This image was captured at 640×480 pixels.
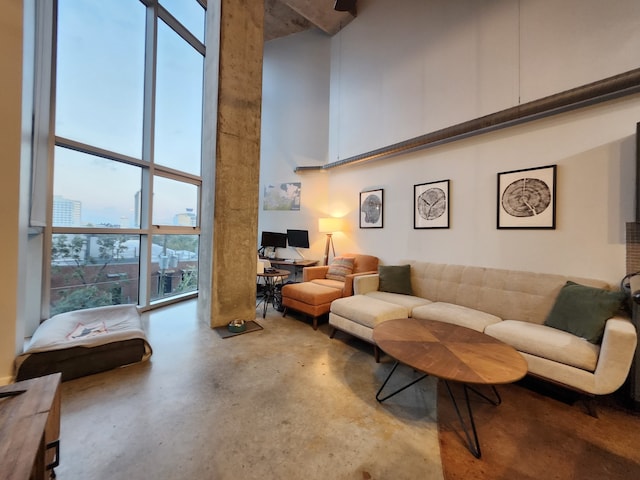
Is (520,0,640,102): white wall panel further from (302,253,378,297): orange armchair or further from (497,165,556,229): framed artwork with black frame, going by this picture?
(302,253,378,297): orange armchair

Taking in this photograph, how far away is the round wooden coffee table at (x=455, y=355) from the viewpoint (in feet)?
4.93

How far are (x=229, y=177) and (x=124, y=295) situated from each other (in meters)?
2.38

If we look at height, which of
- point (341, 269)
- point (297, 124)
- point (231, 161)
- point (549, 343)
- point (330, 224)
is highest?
point (297, 124)

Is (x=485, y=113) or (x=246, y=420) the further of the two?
(x=485, y=113)

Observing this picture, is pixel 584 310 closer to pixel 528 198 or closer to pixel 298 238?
pixel 528 198

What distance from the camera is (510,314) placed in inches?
106

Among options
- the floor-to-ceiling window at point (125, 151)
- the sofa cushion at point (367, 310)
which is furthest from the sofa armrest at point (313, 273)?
the floor-to-ceiling window at point (125, 151)

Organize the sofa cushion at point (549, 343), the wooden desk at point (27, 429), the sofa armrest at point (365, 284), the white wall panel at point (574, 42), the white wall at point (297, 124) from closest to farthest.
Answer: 1. the wooden desk at point (27, 429)
2. the sofa cushion at point (549, 343)
3. the white wall panel at point (574, 42)
4. the sofa armrest at point (365, 284)
5. the white wall at point (297, 124)

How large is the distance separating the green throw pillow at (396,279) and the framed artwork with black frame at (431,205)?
2.34 feet

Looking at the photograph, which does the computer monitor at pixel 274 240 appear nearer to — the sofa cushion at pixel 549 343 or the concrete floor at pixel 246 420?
the concrete floor at pixel 246 420

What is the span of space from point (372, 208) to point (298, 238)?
1.67m

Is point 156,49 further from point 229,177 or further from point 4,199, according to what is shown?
point 4,199

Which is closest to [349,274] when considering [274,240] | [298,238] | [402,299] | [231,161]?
[402,299]

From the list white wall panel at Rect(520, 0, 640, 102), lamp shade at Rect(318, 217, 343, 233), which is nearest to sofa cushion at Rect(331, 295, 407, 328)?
lamp shade at Rect(318, 217, 343, 233)
